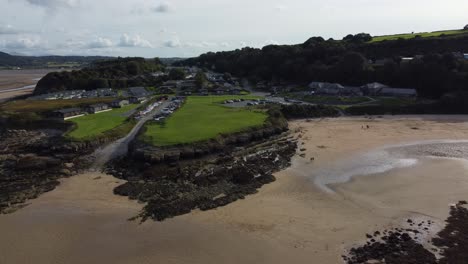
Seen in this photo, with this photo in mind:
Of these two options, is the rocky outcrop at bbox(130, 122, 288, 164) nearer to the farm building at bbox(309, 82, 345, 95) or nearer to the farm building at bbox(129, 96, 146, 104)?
the farm building at bbox(129, 96, 146, 104)

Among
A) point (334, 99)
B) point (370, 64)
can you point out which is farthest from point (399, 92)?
point (370, 64)

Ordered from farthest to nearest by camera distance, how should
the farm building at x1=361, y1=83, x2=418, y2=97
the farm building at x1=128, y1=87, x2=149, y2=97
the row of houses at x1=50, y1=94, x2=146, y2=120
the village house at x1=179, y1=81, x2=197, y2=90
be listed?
the village house at x1=179, y1=81, x2=197, y2=90 < the farm building at x1=128, y1=87, x2=149, y2=97 < the farm building at x1=361, y1=83, x2=418, y2=97 < the row of houses at x1=50, y1=94, x2=146, y2=120

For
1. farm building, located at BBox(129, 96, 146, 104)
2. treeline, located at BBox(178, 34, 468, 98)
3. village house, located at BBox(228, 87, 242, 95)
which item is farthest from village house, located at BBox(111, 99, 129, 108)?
treeline, located at BBox(178, 34, 468, 98)

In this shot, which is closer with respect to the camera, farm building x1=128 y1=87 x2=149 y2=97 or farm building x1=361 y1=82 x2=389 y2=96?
farm building x1=361 y1=82 x2=389 y2=96

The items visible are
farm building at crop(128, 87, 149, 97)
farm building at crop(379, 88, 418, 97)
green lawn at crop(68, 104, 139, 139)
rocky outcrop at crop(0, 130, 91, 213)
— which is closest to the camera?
rocky outcrop at crop(0, 130, 91, 213)

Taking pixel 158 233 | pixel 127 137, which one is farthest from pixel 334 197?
pixel 127 137

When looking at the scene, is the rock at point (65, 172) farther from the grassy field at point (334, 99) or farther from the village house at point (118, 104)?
the grassy field at point (334, 99)

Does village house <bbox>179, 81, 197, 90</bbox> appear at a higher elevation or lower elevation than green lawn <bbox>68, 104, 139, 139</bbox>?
higher
